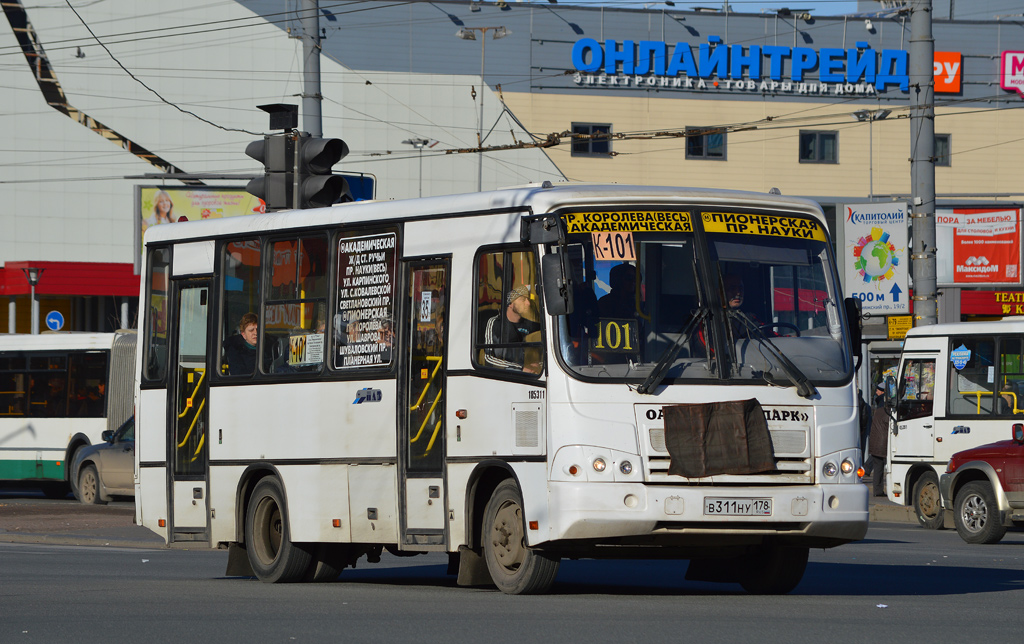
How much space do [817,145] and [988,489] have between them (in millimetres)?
40463

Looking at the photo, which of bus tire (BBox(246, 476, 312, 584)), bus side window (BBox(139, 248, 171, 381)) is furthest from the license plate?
bus side window (BBox(139, 248, 171, 381))

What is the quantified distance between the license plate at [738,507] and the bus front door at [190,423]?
17.0ft

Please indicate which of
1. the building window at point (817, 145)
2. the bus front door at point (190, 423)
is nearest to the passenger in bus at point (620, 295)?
the bus front door at point (190, 423)

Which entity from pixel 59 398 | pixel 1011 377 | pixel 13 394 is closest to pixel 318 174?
pixel 1011 377

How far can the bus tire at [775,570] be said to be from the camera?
1218 cm

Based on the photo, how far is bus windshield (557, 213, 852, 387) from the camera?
36.3ft

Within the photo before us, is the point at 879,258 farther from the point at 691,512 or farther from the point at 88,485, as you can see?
the point at 691,512

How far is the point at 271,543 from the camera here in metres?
13.9

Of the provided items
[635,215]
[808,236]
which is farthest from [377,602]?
[808,236]

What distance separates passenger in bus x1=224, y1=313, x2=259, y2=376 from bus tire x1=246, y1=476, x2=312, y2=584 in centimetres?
96

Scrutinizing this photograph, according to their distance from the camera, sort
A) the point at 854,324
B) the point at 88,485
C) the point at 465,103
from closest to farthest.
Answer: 1. the point at 854,324
2. the point at 88,485
3. the point at 465,103

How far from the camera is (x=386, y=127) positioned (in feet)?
180

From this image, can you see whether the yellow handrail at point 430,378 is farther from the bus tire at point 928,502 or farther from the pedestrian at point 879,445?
the pedestrian at point 879,445

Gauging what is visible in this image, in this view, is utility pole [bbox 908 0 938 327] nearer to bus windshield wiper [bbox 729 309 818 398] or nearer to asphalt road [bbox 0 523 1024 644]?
asphalt road [bbox 0 523 1024 644]
